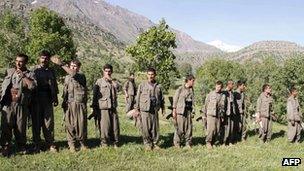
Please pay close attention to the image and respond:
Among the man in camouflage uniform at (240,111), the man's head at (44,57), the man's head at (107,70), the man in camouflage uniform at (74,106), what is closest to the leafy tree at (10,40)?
the man in camouflage uniform at (240,111)

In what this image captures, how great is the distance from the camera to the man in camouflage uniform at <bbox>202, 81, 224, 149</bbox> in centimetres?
1655

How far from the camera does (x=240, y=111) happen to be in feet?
62.8

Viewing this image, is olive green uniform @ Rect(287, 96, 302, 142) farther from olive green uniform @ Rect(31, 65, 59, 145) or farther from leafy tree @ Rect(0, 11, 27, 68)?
leafy tree @ Rect(0, 11, 27, 68)

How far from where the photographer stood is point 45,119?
45.9 feet

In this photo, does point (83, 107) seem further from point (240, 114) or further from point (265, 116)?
point (265, 116)

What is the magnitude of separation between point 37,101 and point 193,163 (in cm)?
490

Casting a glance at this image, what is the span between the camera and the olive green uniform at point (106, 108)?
15047mm

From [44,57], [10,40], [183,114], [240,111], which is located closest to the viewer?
[44,57]

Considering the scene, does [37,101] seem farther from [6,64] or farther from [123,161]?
[6,64]

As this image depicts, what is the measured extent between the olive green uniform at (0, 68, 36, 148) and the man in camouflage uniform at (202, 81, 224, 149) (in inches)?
255


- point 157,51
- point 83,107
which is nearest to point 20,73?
point 83,107

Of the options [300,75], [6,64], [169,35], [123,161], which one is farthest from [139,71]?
[123,161]

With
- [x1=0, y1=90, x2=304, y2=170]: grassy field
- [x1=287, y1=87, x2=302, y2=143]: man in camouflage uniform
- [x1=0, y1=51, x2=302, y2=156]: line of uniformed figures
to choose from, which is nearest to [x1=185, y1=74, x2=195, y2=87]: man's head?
[x1=0, y1=51, x2=302, y2=156]: line of uniformed figures

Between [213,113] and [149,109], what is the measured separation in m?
2.55
